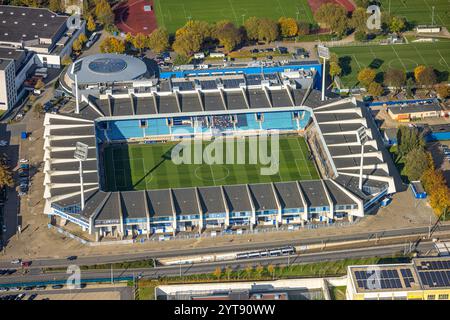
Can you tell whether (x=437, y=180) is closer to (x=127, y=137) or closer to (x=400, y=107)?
(x=400, y=107)

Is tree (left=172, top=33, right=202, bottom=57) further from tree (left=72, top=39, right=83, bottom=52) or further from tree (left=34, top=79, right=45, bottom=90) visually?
tree (left=34, top=79, right=45, bottom=90)

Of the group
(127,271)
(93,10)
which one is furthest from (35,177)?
(93,10)

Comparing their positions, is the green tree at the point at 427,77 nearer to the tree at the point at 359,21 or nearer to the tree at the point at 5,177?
the tree at the point at 359,21

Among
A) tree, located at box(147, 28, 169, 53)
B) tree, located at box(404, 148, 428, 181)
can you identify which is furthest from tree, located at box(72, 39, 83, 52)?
tree, located at box(404, 148, 428, 181)

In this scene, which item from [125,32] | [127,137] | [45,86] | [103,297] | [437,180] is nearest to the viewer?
[103,297]

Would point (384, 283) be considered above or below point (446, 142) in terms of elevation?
above
